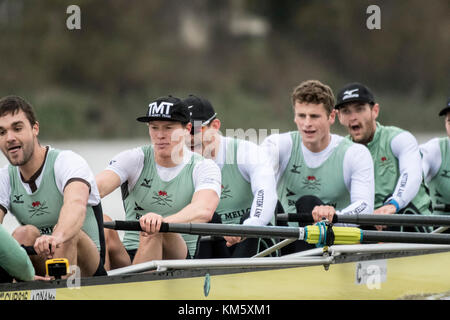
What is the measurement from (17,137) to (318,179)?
9.31 ft

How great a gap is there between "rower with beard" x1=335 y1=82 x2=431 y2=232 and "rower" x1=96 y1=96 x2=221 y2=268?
2.05 meters

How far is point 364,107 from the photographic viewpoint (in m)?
7.37

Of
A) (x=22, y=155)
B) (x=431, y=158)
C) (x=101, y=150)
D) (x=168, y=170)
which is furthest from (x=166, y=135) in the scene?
(x=101, y=150)

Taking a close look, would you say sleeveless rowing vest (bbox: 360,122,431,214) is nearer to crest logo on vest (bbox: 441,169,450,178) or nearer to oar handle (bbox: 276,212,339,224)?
crest logo on vest (bbox: 441,169,450,178)

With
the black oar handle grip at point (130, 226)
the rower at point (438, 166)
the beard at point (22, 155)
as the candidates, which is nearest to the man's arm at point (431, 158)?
the rower at point (438, 166)

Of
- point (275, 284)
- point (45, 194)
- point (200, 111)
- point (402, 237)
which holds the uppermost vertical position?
point (200, 111)

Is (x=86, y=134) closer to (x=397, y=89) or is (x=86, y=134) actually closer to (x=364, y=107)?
(x=397, y=89)

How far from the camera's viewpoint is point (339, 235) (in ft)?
18.0

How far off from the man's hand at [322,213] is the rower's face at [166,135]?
44.0 inches

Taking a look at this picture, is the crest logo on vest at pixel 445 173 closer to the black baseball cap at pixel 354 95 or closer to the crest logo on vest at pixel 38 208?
the black baseball cap at pixel 354 95

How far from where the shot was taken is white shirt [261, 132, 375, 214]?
6559 mm

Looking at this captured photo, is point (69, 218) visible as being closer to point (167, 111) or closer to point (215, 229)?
point (215, 229)

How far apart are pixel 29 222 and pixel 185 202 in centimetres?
114

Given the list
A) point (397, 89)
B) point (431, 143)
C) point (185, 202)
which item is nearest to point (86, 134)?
point (397, 89)
